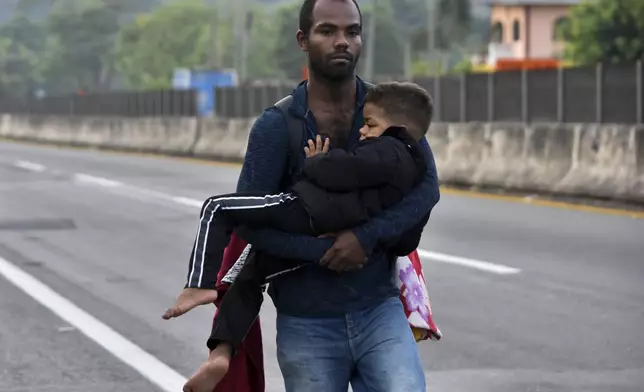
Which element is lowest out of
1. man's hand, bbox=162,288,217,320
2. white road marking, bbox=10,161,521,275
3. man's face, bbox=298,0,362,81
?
white road marking, bbox=10,161,521,275

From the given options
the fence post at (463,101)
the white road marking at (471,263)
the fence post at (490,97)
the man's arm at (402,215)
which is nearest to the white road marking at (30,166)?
the fence post at (463,101)

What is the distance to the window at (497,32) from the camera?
145625 mm

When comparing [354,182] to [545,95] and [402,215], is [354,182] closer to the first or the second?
[402,215]

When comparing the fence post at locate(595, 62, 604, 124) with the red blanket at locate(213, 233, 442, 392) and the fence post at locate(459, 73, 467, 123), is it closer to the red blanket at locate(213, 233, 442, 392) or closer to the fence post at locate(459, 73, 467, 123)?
the fence post at locate(459, 73, 467, 123)

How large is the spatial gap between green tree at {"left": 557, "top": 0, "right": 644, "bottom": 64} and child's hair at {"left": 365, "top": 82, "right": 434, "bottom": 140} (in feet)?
286

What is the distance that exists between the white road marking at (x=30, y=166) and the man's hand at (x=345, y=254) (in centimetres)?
2437

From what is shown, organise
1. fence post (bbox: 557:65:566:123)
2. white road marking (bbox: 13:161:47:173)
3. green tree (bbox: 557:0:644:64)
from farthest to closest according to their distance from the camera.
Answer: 1. green tree (bbox: 557:0:644:64)
2. white road marking (bbox: 13:161:47:173)
3. fence post (bbox: 557:65:566:123)

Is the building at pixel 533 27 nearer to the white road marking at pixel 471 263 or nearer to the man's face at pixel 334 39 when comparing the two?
the white road marking at pixel 471 263

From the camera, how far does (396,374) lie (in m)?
4.34

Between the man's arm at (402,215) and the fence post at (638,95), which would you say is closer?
the man's arm at (402,215)

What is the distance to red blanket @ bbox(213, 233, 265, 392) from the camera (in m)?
4.49

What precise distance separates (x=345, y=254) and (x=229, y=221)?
357 mm

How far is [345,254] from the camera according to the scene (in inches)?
166

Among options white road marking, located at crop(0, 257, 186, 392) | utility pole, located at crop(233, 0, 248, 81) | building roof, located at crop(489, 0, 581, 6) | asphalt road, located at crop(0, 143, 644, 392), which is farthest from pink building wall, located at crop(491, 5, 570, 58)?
white road marking, located at crop(0, 257, 186, 392)
